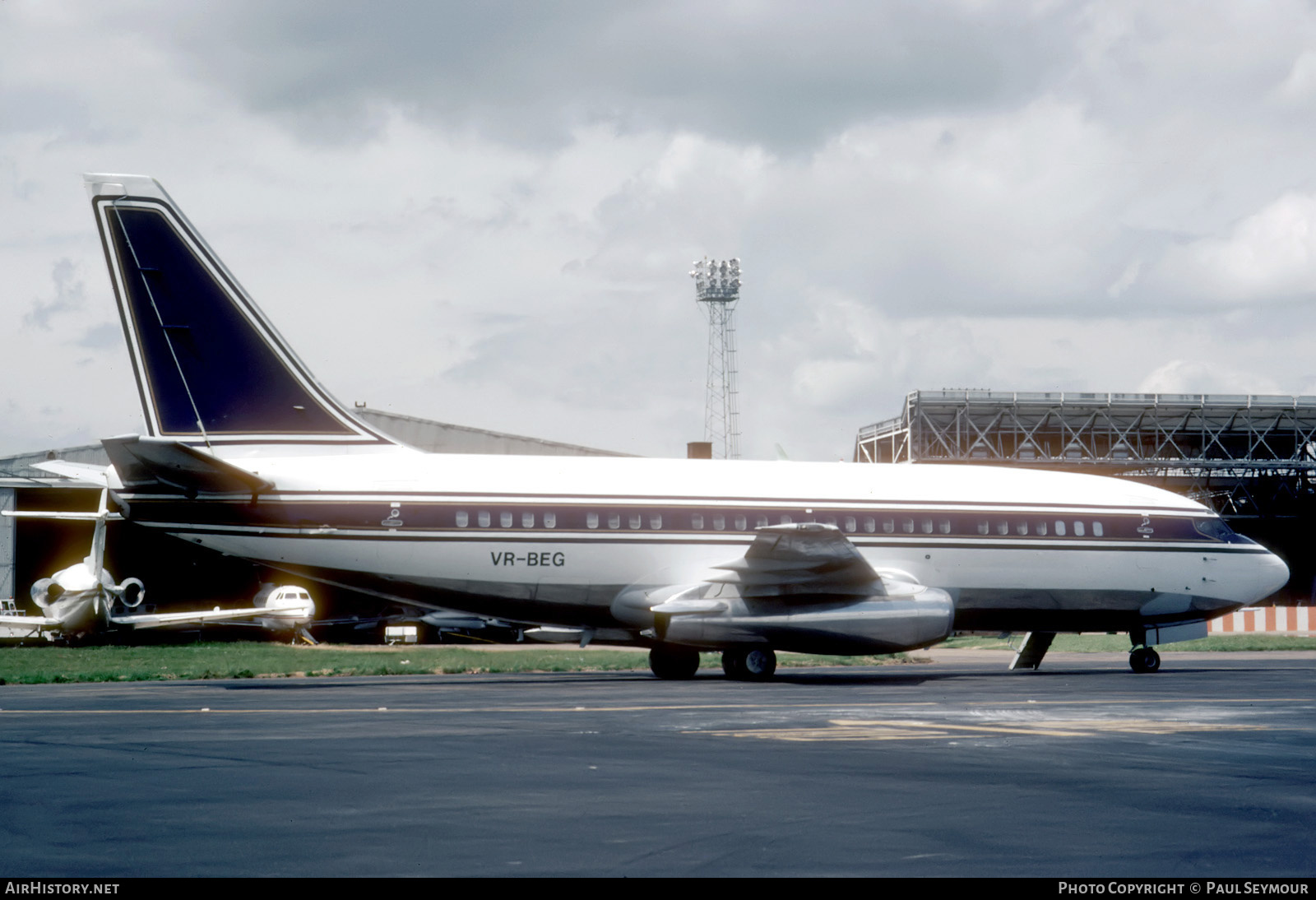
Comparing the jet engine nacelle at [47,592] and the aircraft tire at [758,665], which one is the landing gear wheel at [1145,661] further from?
the jet engine nacelle at [47,592]

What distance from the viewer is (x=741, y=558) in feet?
80.1

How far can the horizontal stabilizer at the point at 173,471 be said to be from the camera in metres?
21.4

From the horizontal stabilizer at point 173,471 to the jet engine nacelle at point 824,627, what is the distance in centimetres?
769

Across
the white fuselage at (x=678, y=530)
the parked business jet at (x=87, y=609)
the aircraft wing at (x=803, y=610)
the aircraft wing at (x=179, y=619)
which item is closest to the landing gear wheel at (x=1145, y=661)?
the white fuselage at (x=678, y=530)

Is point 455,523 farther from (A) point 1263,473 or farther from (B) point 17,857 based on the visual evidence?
(A) point 1263,473

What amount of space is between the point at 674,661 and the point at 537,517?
413cm

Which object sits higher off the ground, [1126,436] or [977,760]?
[1126,436]

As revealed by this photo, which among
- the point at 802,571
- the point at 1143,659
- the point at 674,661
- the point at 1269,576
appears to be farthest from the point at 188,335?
the point at 1269,576

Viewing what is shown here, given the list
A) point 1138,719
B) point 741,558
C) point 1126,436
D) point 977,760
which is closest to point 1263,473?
point 1126,436

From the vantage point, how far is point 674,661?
25875mm

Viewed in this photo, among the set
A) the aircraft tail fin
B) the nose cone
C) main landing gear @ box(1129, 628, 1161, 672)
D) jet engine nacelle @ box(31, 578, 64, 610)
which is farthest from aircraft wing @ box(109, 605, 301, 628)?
the nose cone

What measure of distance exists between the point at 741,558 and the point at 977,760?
13064mm

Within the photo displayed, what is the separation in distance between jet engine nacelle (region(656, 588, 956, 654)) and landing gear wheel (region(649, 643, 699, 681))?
1678 millimetres
